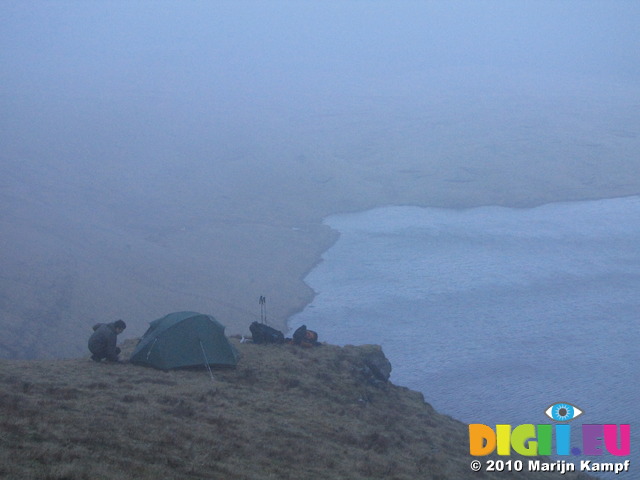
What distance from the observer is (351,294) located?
74.7 feet

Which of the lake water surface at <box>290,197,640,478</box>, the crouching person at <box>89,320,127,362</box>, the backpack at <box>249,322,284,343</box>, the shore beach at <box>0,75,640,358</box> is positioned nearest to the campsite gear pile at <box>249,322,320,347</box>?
the backpack at <box>249,322,284,343</box>

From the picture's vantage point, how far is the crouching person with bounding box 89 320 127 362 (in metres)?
9.92

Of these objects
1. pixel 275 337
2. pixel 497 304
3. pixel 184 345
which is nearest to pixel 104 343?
pixel 184 345

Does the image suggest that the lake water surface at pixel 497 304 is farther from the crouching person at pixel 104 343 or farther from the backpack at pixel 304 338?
the crouching person at pixel 104 343

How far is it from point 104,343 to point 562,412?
906 cm

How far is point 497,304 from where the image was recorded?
71.3 feet

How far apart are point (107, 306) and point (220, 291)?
3.80 m

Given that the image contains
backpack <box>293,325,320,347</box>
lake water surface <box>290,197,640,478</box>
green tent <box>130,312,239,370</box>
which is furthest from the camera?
lake water surface <box>290,197,640,478</box>

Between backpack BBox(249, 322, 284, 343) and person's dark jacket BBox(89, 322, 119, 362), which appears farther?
backpack BBox(249, 322, 284, 343)

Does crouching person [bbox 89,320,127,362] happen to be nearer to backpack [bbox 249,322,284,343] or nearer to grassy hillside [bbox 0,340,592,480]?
grassy hillside [bbox 0,340,592,480]

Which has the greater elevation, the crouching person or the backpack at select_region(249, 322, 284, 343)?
the backpack at select_region(249, 322, 284, 343)

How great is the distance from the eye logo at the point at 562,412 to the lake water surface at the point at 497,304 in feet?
0.58

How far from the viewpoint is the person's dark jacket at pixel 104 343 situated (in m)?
9.92

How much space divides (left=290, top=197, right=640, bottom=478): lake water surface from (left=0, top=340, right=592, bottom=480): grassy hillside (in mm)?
4092
